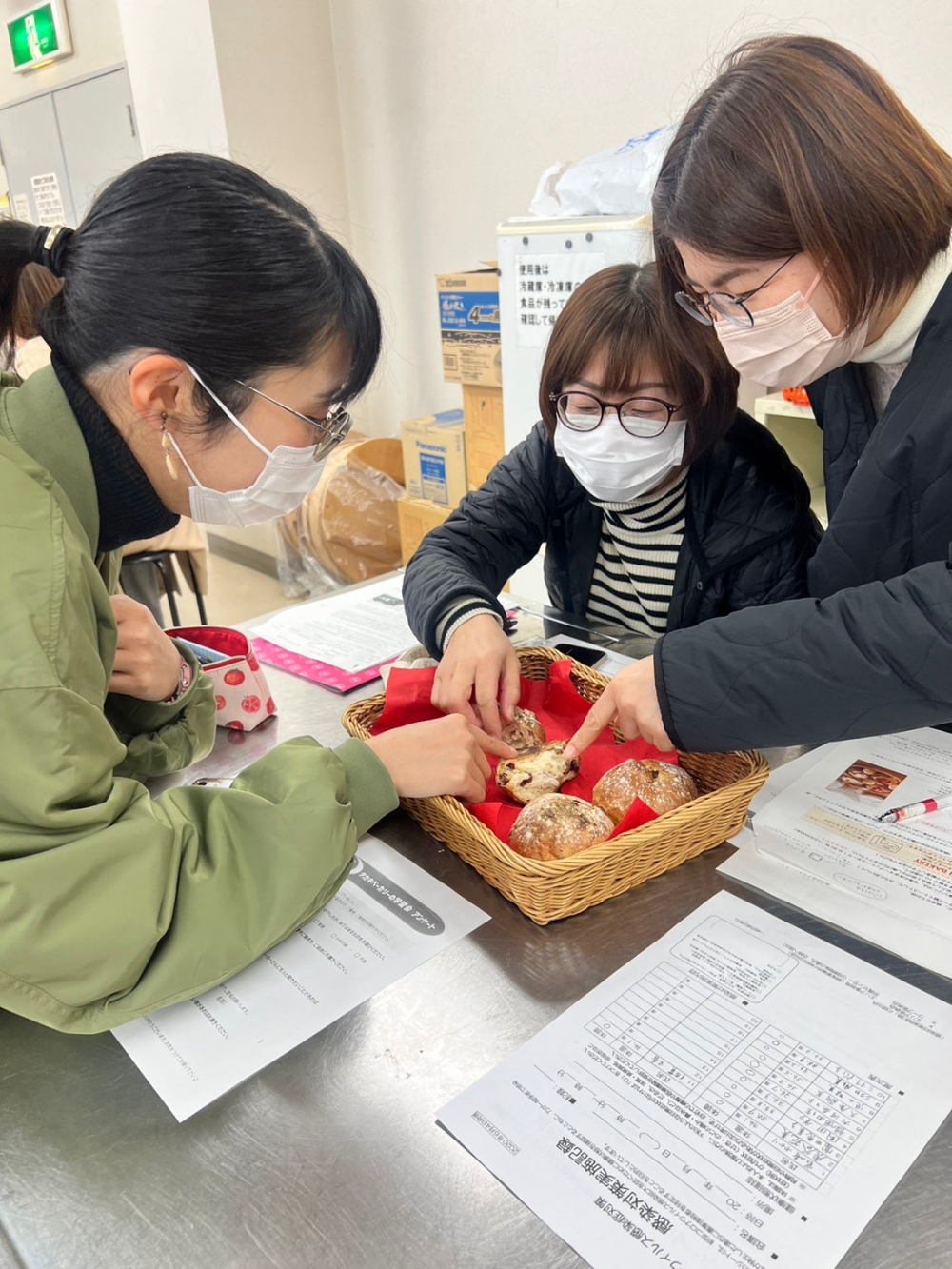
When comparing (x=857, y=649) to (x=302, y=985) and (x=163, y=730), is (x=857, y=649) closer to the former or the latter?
(x=302, y=985)

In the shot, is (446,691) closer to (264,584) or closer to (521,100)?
(521,100)

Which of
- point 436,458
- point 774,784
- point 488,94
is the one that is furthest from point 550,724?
point 488,94

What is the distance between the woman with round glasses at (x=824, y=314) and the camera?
2.83ft

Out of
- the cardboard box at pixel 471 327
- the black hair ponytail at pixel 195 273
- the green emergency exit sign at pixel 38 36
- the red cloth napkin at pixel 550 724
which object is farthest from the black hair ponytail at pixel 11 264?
the green emergency exit sign at pixel 38 36

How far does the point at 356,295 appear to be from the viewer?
89 centimetres

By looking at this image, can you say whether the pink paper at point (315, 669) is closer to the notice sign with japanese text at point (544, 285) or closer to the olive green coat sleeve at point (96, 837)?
the olive green coat sleeve at point (96, 837)

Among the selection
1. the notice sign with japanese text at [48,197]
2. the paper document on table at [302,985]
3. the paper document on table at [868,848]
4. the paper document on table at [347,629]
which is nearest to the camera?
the paper document on table at [302,985]

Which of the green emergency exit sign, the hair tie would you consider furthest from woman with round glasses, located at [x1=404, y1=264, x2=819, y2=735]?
the green emergency exit sign

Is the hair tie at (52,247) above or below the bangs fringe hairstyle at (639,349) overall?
above

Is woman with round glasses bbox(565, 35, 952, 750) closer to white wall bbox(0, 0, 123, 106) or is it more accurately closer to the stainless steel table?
the stainless steel table

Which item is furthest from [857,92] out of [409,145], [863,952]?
[409,145]

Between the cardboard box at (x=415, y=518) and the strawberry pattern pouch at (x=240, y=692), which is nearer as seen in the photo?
the strawberry pattern pouch at (x=240, y=692)

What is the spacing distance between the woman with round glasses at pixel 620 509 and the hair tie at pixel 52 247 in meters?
0.59

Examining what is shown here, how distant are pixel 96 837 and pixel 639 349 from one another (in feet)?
2.98
